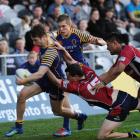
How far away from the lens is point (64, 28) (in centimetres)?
1307

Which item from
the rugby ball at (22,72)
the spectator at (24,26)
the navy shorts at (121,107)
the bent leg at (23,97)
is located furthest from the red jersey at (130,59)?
the spectator at (24,26)

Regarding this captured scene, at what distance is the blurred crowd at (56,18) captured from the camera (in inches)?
716

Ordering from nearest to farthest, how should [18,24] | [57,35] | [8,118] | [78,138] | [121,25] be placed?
[78,138] → [57,35] → [8,118] → [18,24] → [121,25]

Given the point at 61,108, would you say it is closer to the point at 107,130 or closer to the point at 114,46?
the point at 107,130

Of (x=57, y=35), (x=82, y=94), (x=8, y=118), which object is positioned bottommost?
(x=8, y=118)

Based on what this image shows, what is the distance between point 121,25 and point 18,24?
175 inches

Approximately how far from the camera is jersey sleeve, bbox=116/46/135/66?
11617 mm

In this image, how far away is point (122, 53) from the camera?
11664 millimetres

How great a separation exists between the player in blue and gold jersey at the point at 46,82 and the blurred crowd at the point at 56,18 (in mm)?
3598

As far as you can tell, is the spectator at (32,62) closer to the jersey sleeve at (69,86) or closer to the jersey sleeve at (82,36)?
the jersey sleeve at (82,36)

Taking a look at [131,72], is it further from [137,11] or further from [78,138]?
[137,11]

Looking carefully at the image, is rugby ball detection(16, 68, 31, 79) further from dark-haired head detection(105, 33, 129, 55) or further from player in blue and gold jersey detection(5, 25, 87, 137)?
dark-haired head detection(105, 33, 129, 55)

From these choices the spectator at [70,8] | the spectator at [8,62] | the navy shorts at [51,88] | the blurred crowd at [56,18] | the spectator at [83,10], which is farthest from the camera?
the spectator at [83,10]

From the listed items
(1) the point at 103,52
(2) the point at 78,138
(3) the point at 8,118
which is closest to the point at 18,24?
(1) the point at 103,52
